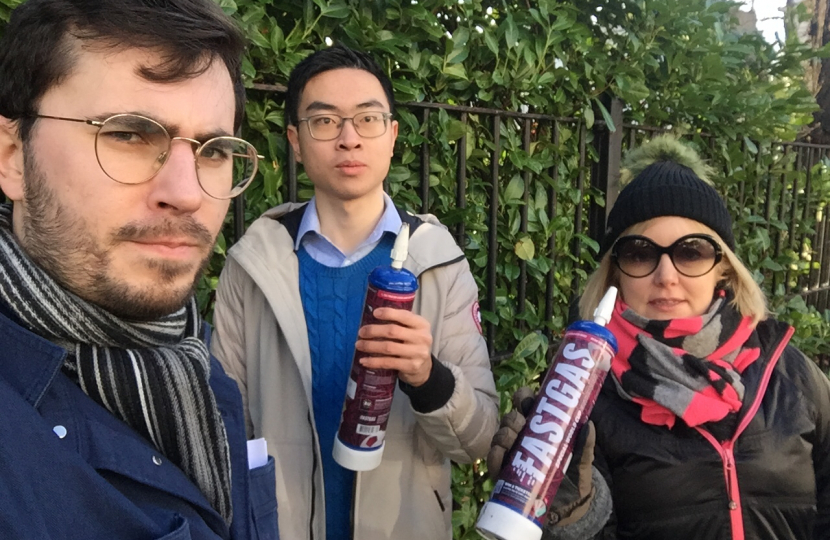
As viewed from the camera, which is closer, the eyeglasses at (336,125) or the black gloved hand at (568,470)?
the black gloved hand at (568,470)

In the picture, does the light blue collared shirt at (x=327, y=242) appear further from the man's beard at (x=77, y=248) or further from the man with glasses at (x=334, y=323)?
the man's beard at (x=77, y=248)

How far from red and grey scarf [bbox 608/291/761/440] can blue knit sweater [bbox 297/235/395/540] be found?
2.67 ft

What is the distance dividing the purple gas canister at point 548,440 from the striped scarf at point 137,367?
1.92 feet

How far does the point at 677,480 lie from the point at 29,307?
5.15 ft

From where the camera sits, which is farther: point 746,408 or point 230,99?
point 746,408

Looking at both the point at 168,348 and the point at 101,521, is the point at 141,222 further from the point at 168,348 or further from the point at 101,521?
the point at 101,521

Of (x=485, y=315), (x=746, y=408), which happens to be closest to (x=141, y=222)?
(x=746, y=408)

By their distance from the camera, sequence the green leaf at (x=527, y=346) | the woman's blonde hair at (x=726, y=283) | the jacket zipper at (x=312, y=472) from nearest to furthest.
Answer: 1. the jacket zipper at (x=312, y=472)
2. the woman's blonde hair at (x=726, y=283)
3. the green leaf at (x=527, y=346)

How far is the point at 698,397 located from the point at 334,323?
41.7 inches

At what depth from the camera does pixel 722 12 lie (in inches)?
132

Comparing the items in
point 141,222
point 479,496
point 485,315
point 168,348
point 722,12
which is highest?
point 722,12

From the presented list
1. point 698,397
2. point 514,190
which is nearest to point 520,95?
point 514,190

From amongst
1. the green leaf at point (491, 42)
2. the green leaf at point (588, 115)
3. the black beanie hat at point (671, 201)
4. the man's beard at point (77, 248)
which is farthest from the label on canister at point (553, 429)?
the green leaf at point (588, 115)

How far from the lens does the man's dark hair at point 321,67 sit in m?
1.75
